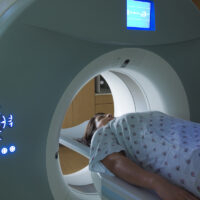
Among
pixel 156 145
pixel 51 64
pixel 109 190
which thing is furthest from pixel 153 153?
pixel 51 64

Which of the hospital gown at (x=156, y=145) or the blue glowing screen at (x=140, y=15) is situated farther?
the blue glowing screen at (x=140, y=15)

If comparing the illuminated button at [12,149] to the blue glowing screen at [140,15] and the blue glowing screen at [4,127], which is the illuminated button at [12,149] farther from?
the blue glowing screen at [140,15]

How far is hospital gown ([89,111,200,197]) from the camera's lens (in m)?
0.82

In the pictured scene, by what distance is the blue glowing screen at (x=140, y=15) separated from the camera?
1.07m

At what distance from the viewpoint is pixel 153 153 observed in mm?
927

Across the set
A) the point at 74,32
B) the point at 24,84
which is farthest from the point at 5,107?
the point at 74,32

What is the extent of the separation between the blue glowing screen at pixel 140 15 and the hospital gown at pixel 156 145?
1.17 ft

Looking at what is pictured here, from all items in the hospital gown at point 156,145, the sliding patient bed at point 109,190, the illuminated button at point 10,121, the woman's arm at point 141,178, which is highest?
the illuminated button at point 10,121

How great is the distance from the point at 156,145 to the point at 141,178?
0.13 meters

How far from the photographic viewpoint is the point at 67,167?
2.16 meters

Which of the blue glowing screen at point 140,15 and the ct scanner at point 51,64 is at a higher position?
the blue glowing screen at point 140,15

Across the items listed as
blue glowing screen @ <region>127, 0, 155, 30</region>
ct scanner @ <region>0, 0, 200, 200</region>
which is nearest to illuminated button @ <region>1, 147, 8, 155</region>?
ct scanner @ <region>0, 0, 200, 200</region>

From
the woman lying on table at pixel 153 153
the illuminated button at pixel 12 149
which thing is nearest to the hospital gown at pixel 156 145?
the woman lying on table at pixel 153 153

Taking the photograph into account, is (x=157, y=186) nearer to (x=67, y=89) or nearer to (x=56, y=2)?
(x=67, y=89)
